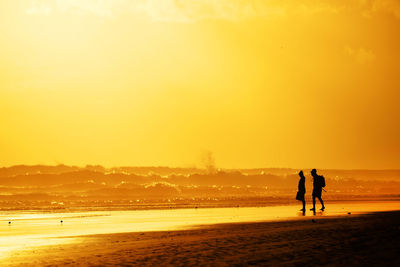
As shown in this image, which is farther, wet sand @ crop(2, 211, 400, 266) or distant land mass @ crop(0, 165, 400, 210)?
distant land mass @ crop(0, 165, 400, 210)

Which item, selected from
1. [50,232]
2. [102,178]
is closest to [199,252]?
[50,232]

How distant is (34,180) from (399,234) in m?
89.4

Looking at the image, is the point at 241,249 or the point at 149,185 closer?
the point at 241,249

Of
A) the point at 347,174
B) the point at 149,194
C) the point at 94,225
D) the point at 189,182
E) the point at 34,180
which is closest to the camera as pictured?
the point at 94,225

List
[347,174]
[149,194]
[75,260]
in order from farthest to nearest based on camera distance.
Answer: [347,174] < [149,194] < [75,260]

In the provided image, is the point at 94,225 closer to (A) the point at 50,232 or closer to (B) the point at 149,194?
(A) the point at 50,232

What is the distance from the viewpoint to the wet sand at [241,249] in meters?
12.8

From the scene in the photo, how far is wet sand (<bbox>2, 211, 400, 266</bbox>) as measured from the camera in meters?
12.8

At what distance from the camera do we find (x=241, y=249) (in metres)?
14.7

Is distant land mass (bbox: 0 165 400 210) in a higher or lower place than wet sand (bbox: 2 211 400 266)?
higher

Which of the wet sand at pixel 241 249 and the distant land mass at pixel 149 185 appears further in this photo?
the distant land mass at pixel 149 185

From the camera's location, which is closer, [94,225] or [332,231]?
[332,231]

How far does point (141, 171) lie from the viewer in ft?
511

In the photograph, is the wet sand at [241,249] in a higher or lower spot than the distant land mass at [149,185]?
lower
